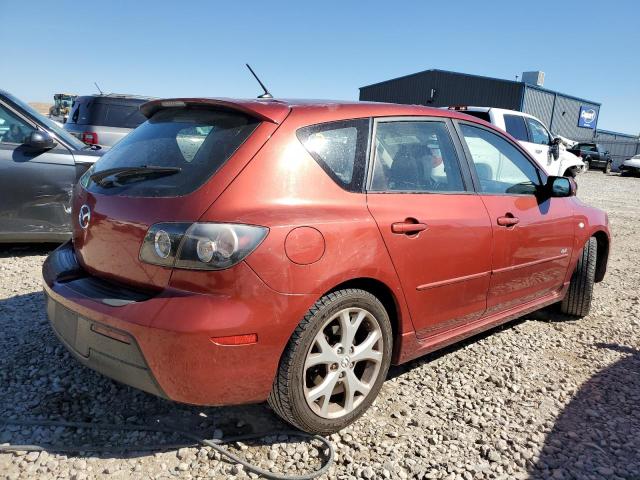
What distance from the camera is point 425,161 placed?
9.92 ft

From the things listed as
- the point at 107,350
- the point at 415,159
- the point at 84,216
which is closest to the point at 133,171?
the point at 84,216

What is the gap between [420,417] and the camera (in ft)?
9.08

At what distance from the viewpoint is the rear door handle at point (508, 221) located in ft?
10.7

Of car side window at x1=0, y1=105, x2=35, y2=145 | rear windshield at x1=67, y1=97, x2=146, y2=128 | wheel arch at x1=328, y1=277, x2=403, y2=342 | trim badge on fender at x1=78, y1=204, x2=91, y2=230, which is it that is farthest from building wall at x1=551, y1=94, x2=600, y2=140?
→ trim badge on fender at x1=78, y1=204, x2=91, y2=230

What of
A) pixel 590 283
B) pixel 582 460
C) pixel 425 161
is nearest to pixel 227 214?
pixel 425 161

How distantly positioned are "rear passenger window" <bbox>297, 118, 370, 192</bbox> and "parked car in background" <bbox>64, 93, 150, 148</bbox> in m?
7.63

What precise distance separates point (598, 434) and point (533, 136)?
31.6 ft

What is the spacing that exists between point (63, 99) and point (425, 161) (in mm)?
33714

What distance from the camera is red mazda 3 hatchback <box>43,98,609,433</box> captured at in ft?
6.92

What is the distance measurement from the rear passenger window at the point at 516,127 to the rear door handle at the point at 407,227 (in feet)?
27.7

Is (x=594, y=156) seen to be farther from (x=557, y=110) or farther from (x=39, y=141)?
(x=39, y=141)

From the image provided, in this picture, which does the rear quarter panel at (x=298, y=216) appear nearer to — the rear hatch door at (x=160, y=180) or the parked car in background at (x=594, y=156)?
the rear hatch door at (x=160, y=180)

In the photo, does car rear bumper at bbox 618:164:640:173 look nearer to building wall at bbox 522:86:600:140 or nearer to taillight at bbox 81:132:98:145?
building wall at bbox 522:86:600:140

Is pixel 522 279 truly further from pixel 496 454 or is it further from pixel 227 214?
pixel 227 214
